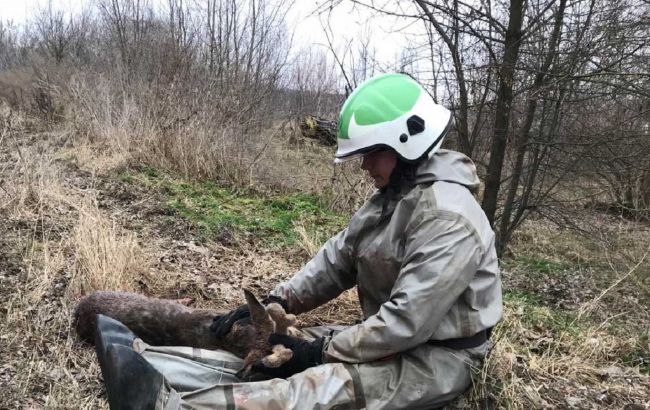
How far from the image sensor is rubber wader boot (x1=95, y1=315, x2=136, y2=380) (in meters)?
2.27

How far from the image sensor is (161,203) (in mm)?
6984

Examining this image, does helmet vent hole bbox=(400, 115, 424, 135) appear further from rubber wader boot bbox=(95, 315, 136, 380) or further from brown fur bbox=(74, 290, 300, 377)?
rubber wader boot bbox=(95, 315, 136, 380)

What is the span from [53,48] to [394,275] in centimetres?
2219

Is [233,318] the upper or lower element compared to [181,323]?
upper

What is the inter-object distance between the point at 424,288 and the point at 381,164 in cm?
65

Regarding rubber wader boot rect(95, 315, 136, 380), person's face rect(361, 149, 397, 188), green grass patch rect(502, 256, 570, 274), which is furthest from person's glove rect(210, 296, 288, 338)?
green grass patch rect(502, 256, 570, 274)

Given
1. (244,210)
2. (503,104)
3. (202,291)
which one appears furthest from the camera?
(244,210)

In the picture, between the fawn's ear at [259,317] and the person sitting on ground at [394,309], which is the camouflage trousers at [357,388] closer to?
the person sitting on ground at [394,309]

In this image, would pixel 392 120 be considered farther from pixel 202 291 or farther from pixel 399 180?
pixel 202 291

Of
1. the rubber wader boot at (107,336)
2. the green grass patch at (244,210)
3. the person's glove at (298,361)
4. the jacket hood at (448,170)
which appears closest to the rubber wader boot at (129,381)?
the rubber wader boot at (107,336)

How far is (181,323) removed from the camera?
3209 mm

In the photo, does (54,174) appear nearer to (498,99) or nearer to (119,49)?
(498,99)

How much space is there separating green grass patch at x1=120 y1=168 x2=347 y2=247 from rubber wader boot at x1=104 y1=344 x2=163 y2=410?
3.83 metres

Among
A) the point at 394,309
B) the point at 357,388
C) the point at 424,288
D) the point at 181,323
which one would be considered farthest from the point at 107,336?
the point at 424,288
